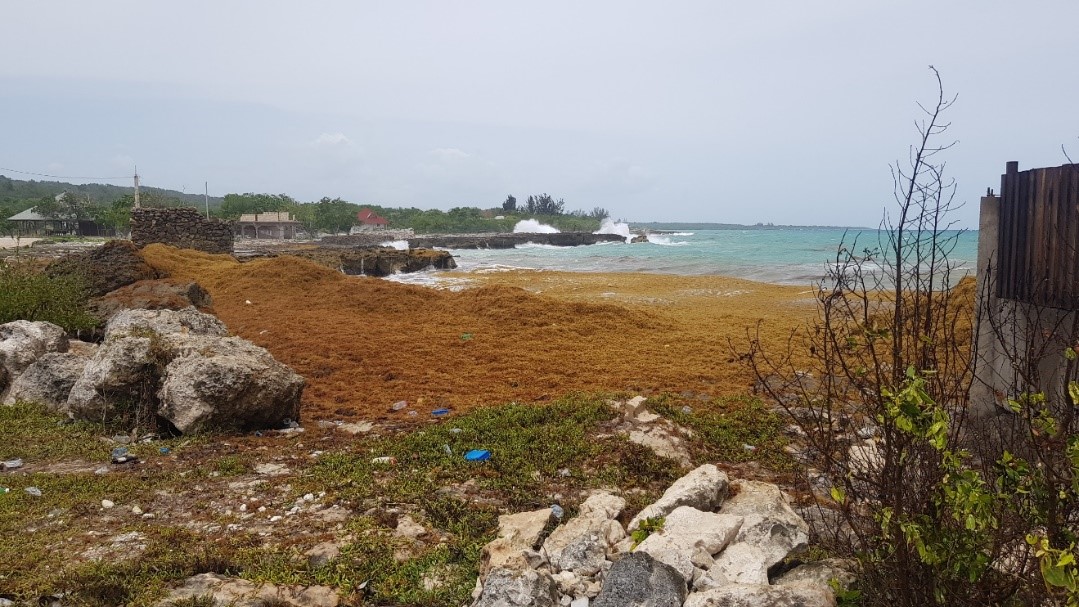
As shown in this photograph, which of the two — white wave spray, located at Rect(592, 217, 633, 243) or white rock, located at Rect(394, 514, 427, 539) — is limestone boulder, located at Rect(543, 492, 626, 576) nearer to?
white rock, located at Rect(394, 514, 427, 539)

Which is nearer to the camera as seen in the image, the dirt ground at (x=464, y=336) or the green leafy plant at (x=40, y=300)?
the dirt ground at (x=464, y=336)

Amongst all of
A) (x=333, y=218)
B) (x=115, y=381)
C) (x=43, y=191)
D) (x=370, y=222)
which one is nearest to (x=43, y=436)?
(x=115, y=381)

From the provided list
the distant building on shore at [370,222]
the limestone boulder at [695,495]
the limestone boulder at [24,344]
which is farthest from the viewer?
the distant building on shore at [370,222]

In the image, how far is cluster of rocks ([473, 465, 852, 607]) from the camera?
9.44ft

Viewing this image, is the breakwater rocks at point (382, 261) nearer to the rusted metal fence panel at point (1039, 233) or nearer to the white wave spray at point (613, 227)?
the rusted metal fence panel at point (1039, 233)

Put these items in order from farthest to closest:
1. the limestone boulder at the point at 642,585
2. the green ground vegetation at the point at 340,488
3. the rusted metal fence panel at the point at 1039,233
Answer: the rusted metal fence panel at the point at 1039,233 < the green ground vegetation at the point at 340,488 < the limestone boulder at the point at 642,585

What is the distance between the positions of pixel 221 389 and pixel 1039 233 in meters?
6.89

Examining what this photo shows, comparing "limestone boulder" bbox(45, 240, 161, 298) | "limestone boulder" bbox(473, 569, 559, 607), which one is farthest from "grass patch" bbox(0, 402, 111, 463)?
"limestone boulder" bbox(45, 240, 161, 298)

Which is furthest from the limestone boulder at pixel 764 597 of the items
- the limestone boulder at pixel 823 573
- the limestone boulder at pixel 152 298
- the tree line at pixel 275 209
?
the tree line at pixel 275 209

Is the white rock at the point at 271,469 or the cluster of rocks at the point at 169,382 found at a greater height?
the cluster of rocks at the point at 169,382

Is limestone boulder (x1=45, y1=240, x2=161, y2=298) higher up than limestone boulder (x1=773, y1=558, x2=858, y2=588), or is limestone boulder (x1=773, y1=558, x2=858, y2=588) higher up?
limestone boulder (x1=45, y1=240, x2=161, y2=298)

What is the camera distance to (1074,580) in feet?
5.13

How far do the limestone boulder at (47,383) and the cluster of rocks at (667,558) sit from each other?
5.35 meters

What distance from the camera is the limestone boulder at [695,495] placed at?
3.93m
